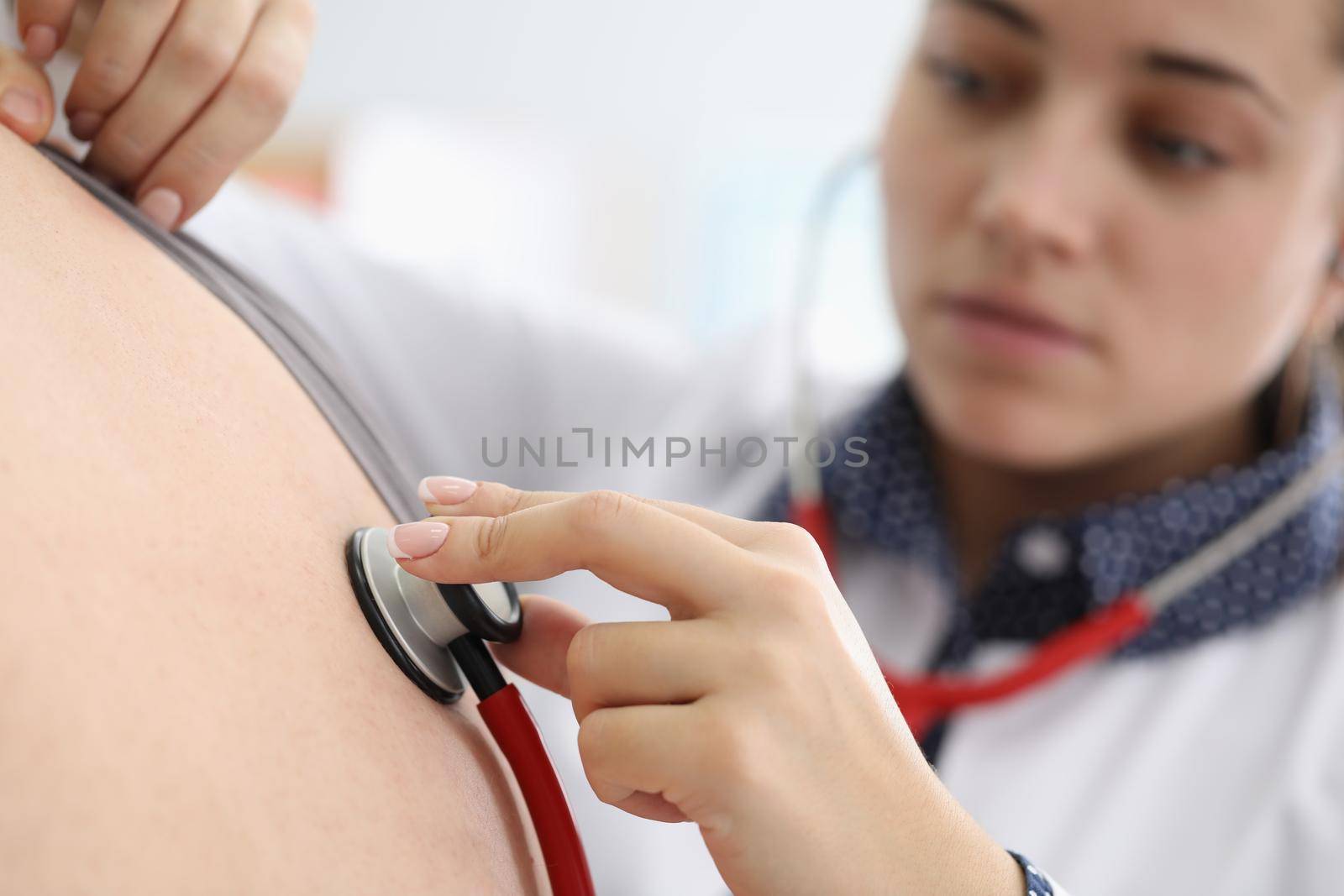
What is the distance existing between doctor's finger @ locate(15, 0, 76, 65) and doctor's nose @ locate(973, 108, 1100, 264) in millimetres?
666

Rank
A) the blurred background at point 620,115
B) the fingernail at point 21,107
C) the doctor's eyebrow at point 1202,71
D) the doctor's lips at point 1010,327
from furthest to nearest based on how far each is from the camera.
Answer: the blurred background at point 620,115 < the doctor's lips at point 1010,327 < the doctor's eyebrow at point 1202,71 < the fingernail at point 21,107

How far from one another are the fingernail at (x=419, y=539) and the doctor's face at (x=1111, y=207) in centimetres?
63

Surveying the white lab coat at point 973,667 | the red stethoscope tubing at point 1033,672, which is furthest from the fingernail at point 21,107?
the red stethoscope tubing at point 1033,672

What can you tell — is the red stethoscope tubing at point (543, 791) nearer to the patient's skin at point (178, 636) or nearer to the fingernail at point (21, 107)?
the patient's skin at point (178, 636)

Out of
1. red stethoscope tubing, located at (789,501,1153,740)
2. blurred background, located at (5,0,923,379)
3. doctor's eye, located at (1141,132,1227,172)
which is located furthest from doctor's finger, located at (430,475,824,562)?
blurred background, located at (5,0,923,379)

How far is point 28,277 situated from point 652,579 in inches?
10.5

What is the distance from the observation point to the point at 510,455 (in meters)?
1.21

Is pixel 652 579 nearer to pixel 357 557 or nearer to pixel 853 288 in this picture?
pixel 357 557

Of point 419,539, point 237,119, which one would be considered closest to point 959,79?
point 237,119

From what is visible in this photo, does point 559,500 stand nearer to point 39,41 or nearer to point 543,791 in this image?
point 543,791

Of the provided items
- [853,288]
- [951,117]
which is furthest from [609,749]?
[853,288]

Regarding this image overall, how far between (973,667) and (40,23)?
861mm

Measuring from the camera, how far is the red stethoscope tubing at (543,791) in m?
0.47

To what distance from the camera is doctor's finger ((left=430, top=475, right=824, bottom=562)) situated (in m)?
0.45
